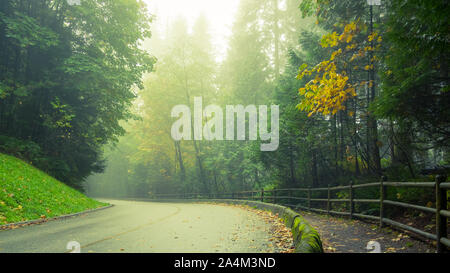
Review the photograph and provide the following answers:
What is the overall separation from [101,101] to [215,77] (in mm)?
16736

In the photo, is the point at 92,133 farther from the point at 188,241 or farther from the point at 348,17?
the point at 348,17

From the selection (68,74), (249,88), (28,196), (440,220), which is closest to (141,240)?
(440,220)

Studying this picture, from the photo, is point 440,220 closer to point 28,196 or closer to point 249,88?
point 28,196

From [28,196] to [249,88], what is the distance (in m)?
20.7

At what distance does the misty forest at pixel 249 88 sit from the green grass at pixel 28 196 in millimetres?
2762

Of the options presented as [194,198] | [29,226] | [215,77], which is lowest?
[194,198]

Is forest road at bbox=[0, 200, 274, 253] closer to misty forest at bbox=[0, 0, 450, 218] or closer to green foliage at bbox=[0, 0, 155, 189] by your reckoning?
misty forest at bbox=[0, 0, 450, 218]

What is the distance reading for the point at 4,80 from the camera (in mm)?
15531

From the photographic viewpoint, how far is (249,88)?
27922 mm

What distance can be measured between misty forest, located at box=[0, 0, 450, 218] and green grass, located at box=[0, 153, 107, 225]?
109 inches

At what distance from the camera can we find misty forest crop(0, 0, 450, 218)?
25.3 feet

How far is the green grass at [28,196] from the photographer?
32.5ft

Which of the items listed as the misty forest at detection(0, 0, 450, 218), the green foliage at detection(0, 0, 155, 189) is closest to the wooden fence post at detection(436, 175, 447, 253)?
the misty forest at detection(0, 0, 450, 218)
